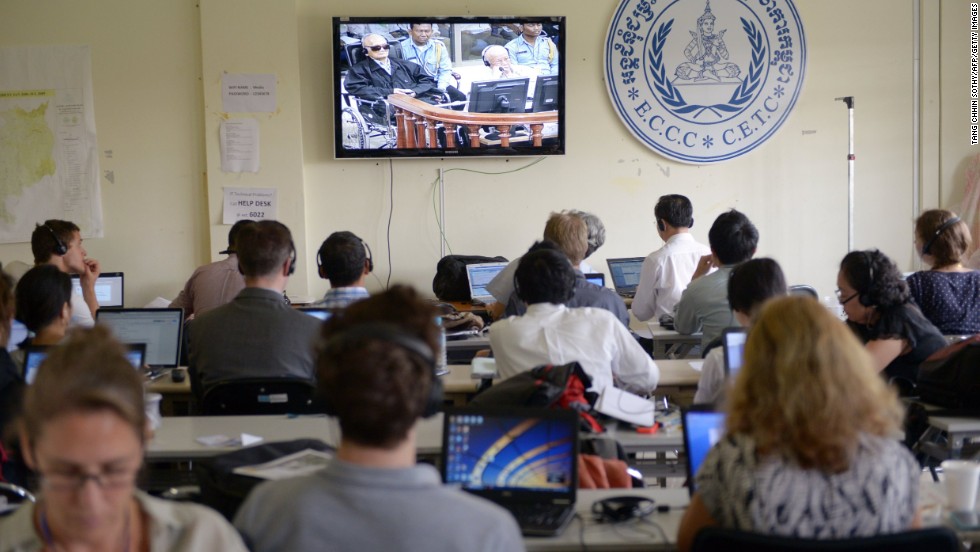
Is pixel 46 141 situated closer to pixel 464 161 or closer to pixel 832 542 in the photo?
pixel 464 161

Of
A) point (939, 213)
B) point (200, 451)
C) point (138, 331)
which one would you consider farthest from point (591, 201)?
point (200, 451)

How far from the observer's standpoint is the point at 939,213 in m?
4.67

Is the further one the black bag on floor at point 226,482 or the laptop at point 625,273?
the laptop at point 625,273

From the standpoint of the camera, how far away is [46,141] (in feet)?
22.5

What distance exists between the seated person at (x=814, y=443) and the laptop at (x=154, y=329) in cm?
333

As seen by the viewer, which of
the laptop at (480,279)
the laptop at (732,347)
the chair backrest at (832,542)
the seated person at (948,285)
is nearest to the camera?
the chair backrest at (832,542)

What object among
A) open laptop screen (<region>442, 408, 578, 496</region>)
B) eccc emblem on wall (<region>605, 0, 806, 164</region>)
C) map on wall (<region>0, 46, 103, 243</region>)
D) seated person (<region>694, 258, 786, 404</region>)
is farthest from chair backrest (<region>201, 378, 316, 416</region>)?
eccc emblem on wall (<region>605, 0, 806, 164</region>)

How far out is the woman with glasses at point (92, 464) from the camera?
1.50m

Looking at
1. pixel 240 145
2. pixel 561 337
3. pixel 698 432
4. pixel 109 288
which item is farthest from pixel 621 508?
pixel 109 288

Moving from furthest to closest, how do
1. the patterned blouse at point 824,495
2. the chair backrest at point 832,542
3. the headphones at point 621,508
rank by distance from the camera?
1. the headphones at point 621,508
2. the patterned blouse at point 824,495
3. the chair backrest at point 832,542

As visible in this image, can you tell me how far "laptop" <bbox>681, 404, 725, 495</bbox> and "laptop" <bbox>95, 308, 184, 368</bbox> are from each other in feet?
9.59

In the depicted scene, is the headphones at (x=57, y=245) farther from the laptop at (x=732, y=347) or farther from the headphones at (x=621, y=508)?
the headphones at (x=621, y=508)

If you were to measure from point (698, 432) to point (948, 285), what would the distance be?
2.57 m

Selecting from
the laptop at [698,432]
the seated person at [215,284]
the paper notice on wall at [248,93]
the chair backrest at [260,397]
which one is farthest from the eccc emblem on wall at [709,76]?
the laptop at [698,432]
